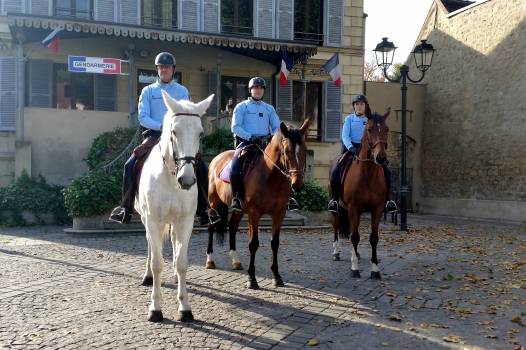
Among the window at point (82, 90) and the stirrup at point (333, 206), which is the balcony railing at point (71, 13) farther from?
the stirrup at point (333, 206)

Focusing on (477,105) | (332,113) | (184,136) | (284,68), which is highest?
(284,68)

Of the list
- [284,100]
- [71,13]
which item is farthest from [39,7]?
[284,100]

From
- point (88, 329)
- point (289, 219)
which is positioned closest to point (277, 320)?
point (88, 329)

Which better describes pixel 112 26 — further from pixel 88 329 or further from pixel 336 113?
pixel 88 329

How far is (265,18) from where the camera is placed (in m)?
20.2

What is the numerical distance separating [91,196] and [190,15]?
9.58m

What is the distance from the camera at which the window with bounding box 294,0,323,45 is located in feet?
69.0

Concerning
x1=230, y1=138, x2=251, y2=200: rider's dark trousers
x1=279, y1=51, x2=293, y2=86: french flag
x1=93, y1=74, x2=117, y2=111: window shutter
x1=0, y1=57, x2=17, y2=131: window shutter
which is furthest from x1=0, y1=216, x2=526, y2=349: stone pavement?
x1=93, y1=74, x2=117, y2=111: window shutter

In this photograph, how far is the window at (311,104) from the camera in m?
21.2

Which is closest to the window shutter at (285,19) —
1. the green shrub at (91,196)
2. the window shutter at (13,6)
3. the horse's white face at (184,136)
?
the window shutter at (13,6)

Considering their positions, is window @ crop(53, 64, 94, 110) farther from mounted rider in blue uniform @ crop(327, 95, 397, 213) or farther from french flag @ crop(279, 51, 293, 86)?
mounted rider in blue uniform @ crop(327, 95, 397, 213)

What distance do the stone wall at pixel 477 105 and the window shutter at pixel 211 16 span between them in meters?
11.4

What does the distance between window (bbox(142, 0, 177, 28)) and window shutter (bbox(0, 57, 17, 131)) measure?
4.87m

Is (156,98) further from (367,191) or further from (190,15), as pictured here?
(190,15)
